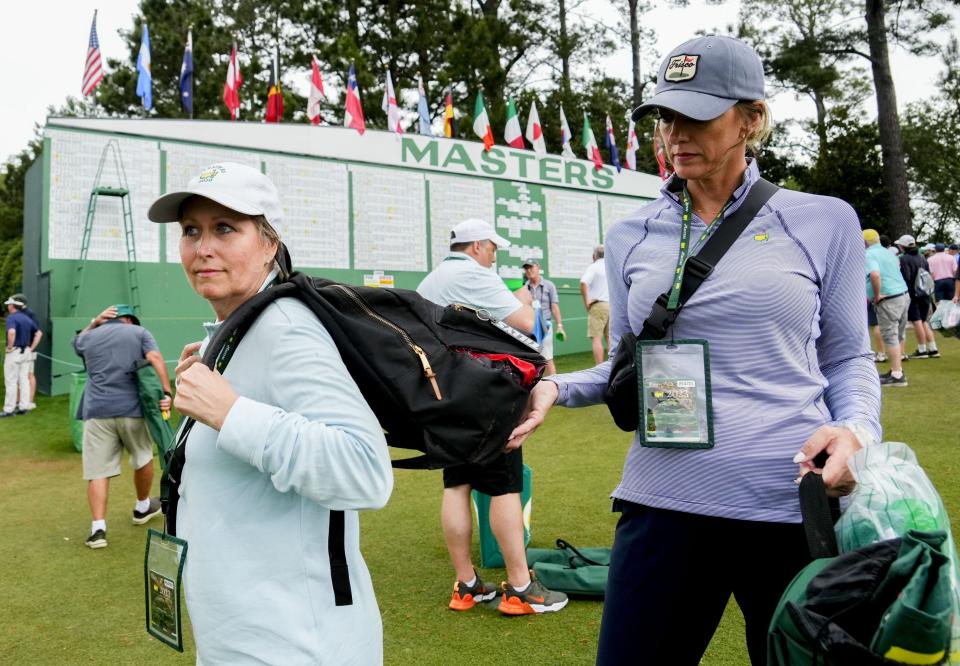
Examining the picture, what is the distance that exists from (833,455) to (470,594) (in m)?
3.27

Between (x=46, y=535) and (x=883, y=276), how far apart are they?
10.2 metres

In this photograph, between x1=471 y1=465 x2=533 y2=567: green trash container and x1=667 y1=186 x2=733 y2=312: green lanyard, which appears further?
x1=471 y1=465 x2=533 y2=567: green trash container

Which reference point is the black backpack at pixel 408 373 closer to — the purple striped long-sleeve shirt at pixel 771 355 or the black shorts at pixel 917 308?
the purple striped long-sleeve shirt at pixel 771 355

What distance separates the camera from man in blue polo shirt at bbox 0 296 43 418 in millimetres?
11734

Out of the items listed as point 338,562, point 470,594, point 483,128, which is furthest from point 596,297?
point 338,562

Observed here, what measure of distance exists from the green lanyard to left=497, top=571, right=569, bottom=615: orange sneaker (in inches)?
116

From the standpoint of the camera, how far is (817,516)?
1.60 meters

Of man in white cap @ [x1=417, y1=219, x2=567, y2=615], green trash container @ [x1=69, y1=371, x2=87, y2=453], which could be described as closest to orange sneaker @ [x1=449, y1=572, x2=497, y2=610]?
man in white cap @ [x1=417, y1=219, x2=567, y2=615]

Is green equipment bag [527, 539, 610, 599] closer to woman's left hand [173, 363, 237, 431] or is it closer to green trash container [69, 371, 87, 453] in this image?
woman's left hand [173, 363, 237, 431]

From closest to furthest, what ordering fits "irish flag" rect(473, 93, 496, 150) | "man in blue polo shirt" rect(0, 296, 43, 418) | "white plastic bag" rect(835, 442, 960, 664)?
1. "white plastic bag" rect(835, 442, 960, 664)
2. "man in blue polo shirt" rect(0, 296, 43, 418)
3. "irish flag" rect(473, 93, 496, 150)

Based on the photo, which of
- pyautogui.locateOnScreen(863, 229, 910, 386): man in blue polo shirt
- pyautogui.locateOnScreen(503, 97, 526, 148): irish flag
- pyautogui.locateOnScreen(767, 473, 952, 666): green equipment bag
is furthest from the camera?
pyautogui.locateOnScreen(503, 97, 526, 148): irish flag

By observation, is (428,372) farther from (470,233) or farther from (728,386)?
(470,233)

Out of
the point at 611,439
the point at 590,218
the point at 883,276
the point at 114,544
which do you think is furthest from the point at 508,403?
the point at 590,218

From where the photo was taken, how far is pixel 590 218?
57.2ft
